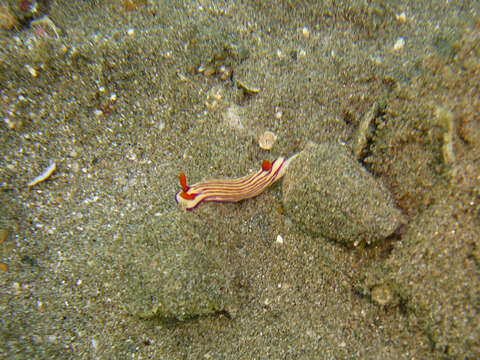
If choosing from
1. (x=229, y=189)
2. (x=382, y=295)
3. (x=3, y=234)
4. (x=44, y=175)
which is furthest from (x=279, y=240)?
(x=3, y=234)

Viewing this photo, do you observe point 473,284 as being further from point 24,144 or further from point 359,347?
point 24,144

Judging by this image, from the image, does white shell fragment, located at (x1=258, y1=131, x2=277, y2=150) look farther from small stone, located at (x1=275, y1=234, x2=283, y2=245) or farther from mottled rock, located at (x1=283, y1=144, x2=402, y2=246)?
small stone, located at (x1=275, y1=234, x2=283, y2=245)

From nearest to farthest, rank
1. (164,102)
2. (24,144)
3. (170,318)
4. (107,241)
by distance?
(170,318), (107,241), (24,144), (164,102)

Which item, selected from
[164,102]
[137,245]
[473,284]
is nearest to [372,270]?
[473,284]

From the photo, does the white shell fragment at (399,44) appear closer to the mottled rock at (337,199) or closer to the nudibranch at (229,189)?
the mottled rock at (337,199)

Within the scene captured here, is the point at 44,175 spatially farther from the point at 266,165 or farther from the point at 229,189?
the point at 266,165

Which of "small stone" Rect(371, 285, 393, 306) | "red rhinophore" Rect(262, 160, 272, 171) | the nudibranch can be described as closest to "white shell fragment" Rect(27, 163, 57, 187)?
the nudibranch
